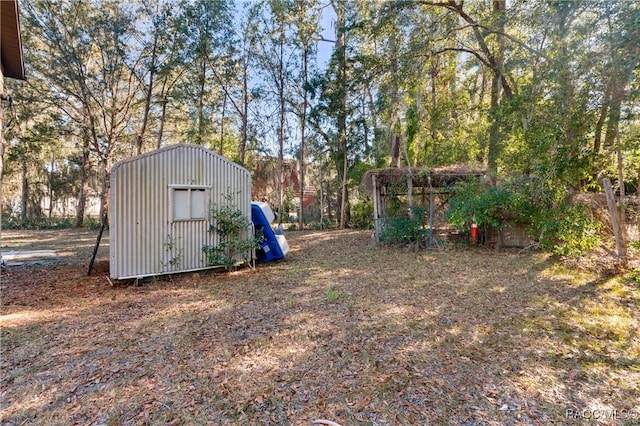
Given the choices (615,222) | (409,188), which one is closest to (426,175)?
(409,188)

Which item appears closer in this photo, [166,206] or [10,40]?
[10,40]

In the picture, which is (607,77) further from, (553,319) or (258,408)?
(258,408)

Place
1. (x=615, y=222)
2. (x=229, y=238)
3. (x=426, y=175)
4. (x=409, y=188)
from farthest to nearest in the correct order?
(x=409, y=188)
(x=426, y=175)
(x=229, y=238)
(x=615, y=222)

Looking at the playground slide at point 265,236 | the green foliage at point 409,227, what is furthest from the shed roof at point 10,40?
the green foliage at point 409,227

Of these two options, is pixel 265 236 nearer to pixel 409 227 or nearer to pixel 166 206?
pixel 166 206

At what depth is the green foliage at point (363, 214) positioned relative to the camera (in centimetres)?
1502

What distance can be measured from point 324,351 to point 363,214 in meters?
12.4

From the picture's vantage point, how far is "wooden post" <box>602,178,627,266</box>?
5.39 metres

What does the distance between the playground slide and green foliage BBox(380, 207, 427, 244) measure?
3.57m

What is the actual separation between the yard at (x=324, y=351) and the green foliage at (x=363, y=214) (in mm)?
9349

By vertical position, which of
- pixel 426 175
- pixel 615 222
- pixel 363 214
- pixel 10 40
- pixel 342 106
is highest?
pixel 342 106

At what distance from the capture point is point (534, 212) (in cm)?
735

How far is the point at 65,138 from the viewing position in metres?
16.3

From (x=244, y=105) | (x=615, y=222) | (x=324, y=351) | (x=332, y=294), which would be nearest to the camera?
(x=324, y=351)
